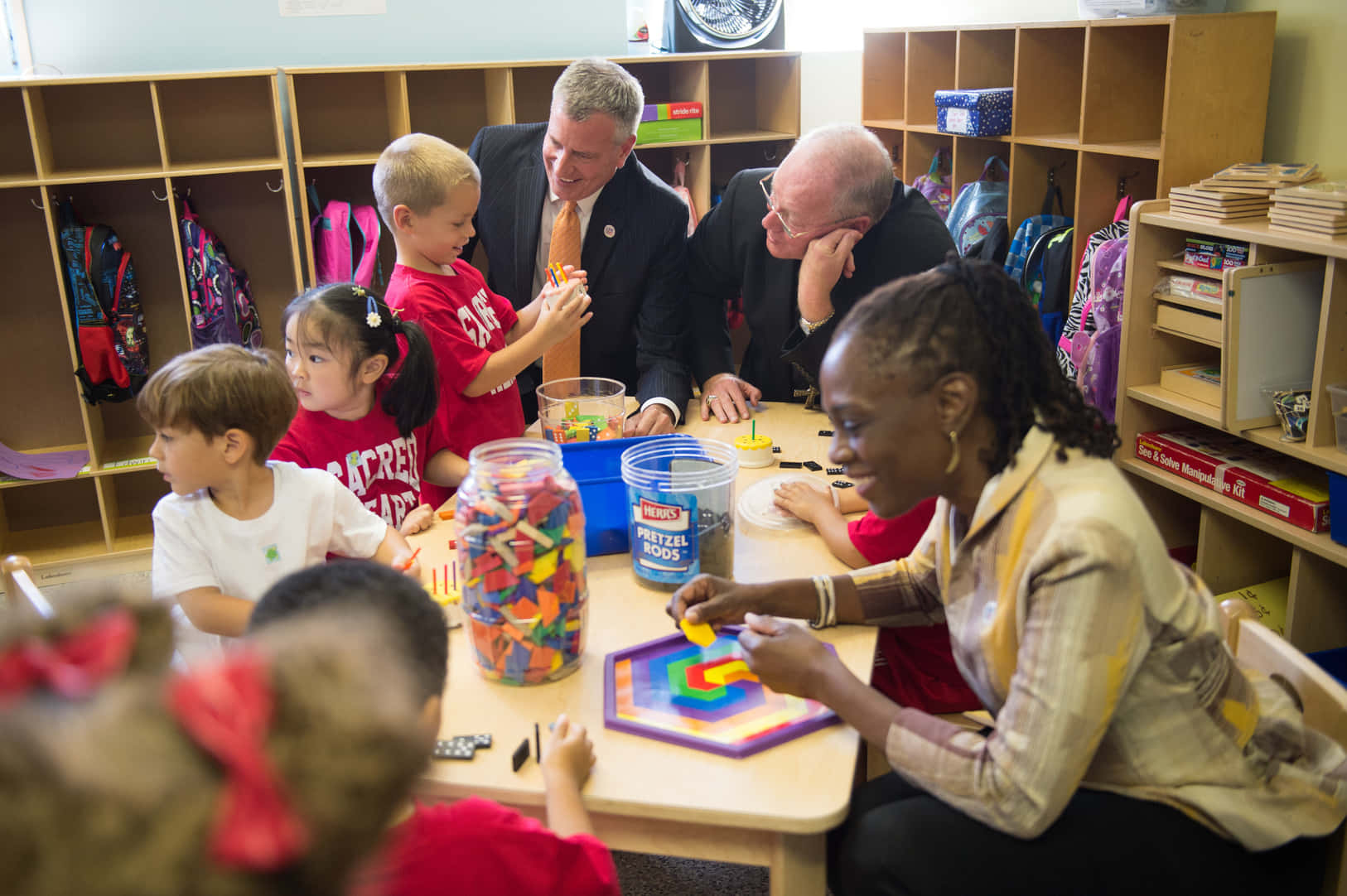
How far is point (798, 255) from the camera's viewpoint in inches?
102

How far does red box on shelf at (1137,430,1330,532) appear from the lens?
2473mm

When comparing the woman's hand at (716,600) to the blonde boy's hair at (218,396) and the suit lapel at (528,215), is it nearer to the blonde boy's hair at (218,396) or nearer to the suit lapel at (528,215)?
the blonde boy's hair at (218,396)

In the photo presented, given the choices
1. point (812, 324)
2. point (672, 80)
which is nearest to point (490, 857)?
point (812, 324)

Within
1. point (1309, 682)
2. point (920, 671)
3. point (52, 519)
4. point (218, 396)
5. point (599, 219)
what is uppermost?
point (599, 219)

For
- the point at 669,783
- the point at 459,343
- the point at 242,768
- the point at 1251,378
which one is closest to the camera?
the point at 242,768

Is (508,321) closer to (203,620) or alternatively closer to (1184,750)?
(203,620)

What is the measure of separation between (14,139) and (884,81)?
3220mm

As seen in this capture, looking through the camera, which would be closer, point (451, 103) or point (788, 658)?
point (788, 658)

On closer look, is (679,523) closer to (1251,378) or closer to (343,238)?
(1251,378)

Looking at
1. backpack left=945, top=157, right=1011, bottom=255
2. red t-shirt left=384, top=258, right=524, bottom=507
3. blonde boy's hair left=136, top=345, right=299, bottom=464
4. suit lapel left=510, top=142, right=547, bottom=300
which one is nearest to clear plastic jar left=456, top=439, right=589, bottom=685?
blonde boy's hair left=136, top=345, right=299, bottom=464

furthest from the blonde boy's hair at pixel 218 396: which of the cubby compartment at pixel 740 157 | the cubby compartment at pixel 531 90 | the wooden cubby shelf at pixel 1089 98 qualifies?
the cubby compartment at pixel 740 157

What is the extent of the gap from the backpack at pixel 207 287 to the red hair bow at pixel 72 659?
3322 mm

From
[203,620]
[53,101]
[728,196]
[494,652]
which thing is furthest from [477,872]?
[53,101]

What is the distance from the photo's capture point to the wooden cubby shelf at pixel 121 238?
366cm
